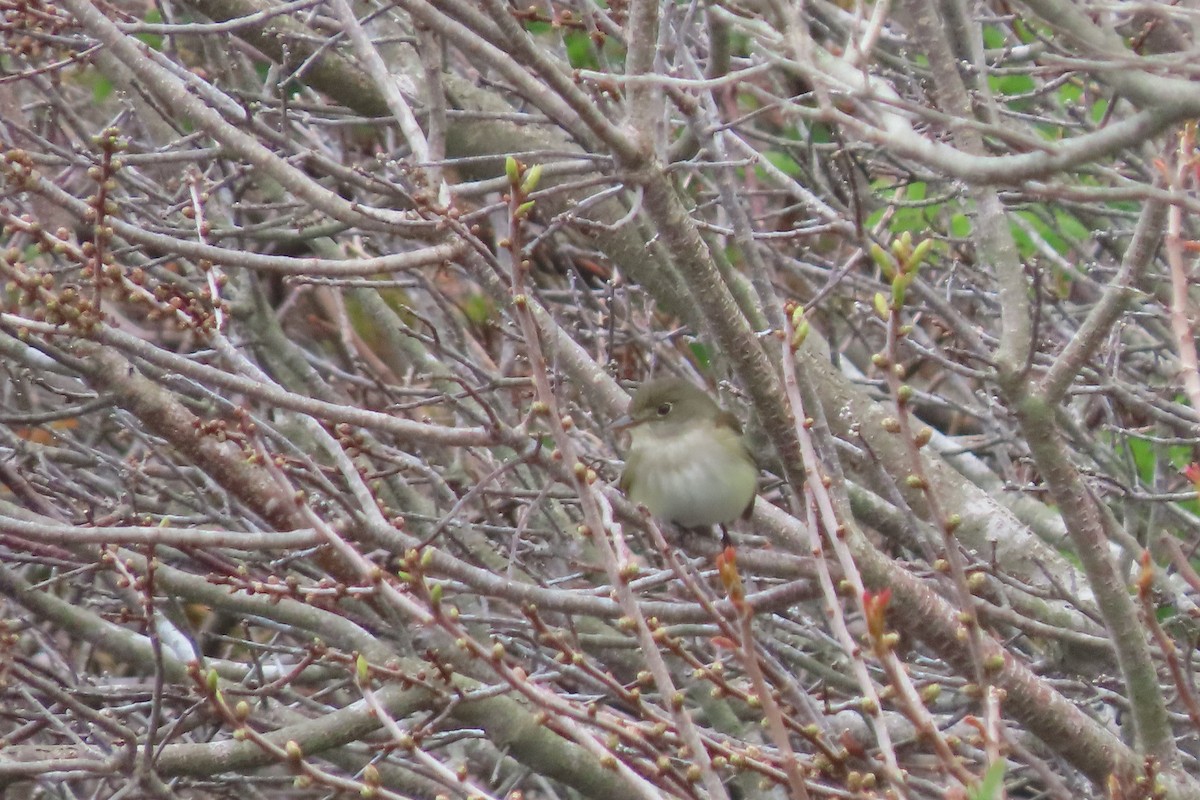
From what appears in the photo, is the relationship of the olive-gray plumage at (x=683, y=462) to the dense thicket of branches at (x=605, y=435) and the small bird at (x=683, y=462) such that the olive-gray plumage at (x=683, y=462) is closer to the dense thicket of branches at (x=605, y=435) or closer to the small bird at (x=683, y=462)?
the small bird at (x=683, y=462)

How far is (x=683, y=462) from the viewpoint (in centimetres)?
485

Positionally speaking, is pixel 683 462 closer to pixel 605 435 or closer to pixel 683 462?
pixel 683 462

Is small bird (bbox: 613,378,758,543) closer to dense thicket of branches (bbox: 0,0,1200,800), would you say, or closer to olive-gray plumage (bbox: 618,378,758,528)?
olive-gray plumage (bbox: 618,378,758,528)

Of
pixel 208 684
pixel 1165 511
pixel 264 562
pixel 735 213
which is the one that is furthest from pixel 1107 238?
pixel 208 684

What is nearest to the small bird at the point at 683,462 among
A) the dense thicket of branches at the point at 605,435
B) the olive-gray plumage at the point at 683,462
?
the olive-gray plumage at the point at 683,462

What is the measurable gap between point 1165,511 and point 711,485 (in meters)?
1.69

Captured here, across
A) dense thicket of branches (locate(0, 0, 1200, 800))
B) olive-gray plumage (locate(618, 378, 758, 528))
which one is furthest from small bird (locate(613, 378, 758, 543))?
dense thicket of branches (locate(0, 0, 1200, 800))

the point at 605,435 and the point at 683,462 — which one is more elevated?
the point at 683,462

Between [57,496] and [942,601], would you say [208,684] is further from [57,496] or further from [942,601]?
[57,496]

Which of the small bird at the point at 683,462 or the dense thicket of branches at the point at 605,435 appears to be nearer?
the dense thicket of branches at the point at 605,435

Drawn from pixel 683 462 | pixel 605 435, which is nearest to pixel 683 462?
pixel 683 462

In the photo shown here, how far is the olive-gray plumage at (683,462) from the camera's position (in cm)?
477

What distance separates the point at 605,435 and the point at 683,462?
85 centimetres

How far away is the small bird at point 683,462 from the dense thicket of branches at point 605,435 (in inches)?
4.9
